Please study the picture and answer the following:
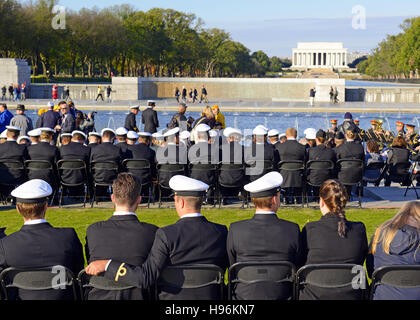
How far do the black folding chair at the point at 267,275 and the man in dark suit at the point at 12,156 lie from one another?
667 cm

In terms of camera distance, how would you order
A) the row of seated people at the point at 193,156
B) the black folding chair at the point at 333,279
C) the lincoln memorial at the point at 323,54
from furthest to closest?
the lincoln memorial at the point at 323,54
the row of seated people at the point at 193,156
the black folding chair at the point at 333,279

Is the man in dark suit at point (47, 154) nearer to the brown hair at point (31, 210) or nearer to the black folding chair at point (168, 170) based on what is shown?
the black folding chair at point (168, 170)

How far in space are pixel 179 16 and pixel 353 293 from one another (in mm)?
95608

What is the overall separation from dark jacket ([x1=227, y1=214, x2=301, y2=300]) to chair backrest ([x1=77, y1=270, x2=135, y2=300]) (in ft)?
2.90

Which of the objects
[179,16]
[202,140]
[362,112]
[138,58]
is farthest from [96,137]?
[179,16]

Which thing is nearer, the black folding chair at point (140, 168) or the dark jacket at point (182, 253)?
the dark jacket at point (182, 253)

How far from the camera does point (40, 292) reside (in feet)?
14.9

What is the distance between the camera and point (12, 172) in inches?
405

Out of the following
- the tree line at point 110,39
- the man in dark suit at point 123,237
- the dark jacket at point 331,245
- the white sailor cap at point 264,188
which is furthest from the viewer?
the tree line at point 110,39

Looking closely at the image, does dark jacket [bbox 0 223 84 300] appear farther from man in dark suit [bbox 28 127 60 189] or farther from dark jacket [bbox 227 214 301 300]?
man in dark suit [bbox 28 127 60 189]

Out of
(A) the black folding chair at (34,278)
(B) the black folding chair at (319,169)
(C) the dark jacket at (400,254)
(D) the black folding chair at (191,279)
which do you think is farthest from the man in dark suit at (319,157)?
(A) the black folding chair at (34,278)

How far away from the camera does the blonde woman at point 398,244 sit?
4.61 m

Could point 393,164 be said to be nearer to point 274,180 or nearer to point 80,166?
point 80,166

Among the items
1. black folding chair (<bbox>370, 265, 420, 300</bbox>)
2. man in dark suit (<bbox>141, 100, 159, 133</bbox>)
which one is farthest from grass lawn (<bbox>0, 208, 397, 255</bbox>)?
man in dark suit (<bbox>141, 100, 159, 133</bbox>)
